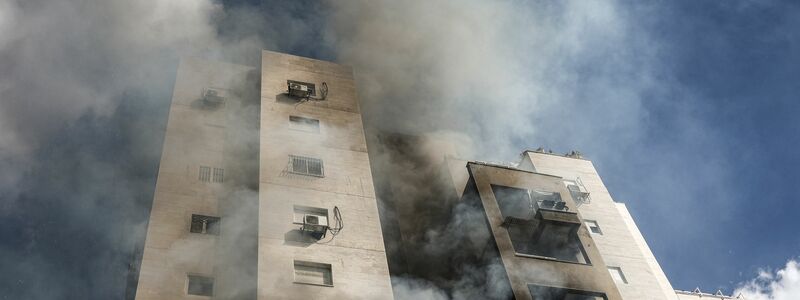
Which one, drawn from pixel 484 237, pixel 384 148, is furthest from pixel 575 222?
pixel 384 148

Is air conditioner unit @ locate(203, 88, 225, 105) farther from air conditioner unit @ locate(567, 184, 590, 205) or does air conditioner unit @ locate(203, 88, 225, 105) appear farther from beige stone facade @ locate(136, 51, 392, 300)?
air conditioner unit @ locate(567, 184, 590, 205)

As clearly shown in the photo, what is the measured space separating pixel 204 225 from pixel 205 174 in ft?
7.51

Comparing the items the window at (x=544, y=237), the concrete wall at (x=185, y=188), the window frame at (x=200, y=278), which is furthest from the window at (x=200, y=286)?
the window at (x=544, y=237)

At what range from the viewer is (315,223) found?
2269 cm

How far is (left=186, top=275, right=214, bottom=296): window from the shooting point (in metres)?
21.4

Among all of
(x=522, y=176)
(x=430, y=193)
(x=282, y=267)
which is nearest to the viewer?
(x=282, y=267)

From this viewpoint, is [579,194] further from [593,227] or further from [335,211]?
[335,211]

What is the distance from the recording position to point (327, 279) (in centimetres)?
2164

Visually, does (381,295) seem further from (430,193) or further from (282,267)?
(430,193)

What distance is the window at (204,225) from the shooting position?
23.2 meters

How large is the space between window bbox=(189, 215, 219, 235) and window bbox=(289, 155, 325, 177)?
2918 millimetres

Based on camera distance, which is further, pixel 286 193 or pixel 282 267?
pixel 286 193

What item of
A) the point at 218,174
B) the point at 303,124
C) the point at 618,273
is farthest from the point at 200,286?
the point at 618,273

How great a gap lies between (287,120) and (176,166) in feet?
13.9
